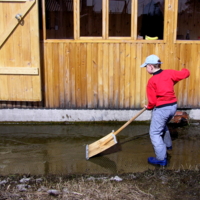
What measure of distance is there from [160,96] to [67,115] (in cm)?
287

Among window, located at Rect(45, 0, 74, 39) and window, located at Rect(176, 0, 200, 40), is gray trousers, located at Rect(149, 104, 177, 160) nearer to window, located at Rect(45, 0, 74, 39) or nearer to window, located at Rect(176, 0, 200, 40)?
window, located at Rect(176, 0, 200, 40)

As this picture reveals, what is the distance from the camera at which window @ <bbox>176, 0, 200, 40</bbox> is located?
6.77 meters

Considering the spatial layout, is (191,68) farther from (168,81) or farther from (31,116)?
(31,116)

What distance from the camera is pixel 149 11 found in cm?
652

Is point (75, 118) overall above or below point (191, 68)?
below

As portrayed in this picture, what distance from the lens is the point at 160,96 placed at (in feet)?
14.1

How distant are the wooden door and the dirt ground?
9.01ft

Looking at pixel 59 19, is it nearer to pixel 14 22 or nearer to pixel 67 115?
pixel 14 22

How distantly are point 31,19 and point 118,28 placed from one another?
6.23 ft

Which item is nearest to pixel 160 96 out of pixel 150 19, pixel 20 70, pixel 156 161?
pixel 156 161

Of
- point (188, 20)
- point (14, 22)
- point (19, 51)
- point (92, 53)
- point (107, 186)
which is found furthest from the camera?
point (188, 20)

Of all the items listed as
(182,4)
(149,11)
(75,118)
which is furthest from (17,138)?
(182,4)

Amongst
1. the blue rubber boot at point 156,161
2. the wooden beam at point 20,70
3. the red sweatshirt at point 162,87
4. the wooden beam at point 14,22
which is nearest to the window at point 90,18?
the wooden beam at point 14,22

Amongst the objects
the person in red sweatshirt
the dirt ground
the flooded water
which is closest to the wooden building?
the flooded water
